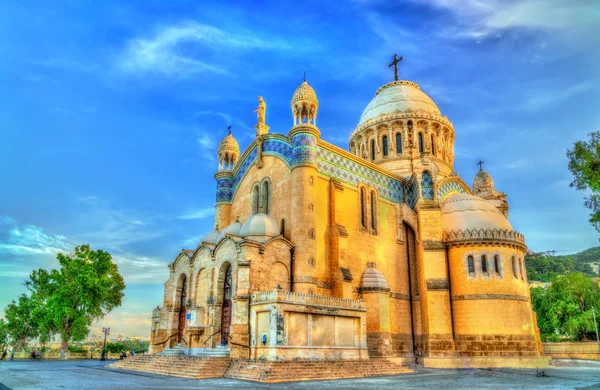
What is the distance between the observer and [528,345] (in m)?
25.7

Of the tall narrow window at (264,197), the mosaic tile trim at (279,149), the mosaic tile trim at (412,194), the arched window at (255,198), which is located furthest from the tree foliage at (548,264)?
the mosaic tile trim at (279,149)

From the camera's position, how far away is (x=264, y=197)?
27.5 meters

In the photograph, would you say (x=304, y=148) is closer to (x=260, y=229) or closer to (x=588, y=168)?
(x=260, y=229)

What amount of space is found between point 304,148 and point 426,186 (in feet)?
30.8

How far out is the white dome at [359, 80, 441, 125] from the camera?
36694 millimetres

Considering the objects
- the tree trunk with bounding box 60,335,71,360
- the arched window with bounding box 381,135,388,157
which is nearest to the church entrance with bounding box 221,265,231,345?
the arched window with bounding box 381,135,388,157

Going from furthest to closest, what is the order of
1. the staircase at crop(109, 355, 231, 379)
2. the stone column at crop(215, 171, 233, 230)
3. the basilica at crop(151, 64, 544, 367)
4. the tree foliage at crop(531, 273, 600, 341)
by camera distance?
the tree foliage at crop(531, 273, 600, 341)
the stone column at crop(215, 171, 233, 230)
the basilica at crop(151, 64, 544, 367)
the staircase at crop(109, 355, 231, 379)

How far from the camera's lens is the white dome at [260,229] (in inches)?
917

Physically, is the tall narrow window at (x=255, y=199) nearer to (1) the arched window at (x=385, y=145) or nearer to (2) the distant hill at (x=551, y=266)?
(1) the arched window at (x=385, y=145)

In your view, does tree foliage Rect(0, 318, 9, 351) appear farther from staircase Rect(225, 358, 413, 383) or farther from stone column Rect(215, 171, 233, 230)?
staircase Rect(225, 358, 413, 383)

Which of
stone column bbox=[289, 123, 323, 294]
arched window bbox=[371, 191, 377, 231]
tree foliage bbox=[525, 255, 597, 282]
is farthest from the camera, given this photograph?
tree foliage bbox=[525, 255, 597, 282]

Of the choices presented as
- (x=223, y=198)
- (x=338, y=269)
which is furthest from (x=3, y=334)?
(x=338, y=269)

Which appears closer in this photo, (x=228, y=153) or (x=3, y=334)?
(x=228, y=153)

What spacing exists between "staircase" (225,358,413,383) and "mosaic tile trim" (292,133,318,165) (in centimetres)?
1056
